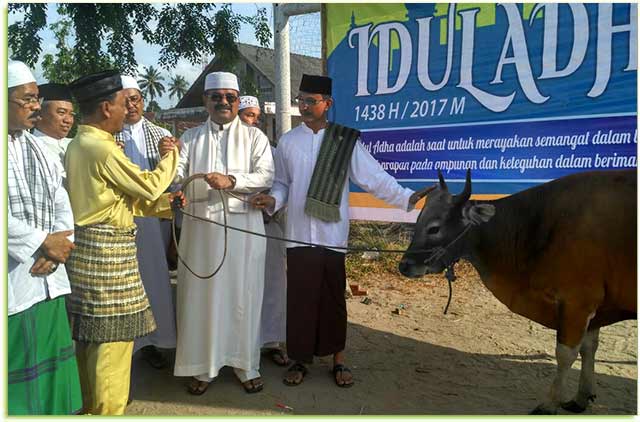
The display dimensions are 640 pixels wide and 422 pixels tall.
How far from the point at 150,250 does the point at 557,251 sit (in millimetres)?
2878

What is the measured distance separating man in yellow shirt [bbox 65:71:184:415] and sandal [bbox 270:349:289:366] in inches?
60.5

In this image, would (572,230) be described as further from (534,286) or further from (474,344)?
(474,344)

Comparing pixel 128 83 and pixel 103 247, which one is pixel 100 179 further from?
pixel 128 83

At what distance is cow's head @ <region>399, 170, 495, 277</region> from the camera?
3551 mm

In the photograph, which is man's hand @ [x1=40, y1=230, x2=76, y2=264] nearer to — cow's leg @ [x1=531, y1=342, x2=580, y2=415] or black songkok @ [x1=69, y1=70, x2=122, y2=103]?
black songkok @ [x1=69, y1=70, x2=122, y2=103]

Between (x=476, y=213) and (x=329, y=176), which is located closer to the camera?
(x=476, y=213)

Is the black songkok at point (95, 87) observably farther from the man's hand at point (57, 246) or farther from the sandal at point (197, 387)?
the sandal at point (197, 387)

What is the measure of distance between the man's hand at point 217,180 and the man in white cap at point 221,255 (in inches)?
3.4

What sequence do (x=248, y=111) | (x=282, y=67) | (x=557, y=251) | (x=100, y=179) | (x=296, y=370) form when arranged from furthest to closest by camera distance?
(x=248, y=111) → (x=282, y=67) → (x=296, y=370) → (x=557, y=251) → (x=100, y=179)

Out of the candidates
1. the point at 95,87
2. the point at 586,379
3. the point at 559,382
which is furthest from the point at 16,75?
the point at 586,379

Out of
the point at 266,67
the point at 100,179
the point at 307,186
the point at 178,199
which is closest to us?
the point at 100,179

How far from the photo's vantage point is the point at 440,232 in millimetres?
3566

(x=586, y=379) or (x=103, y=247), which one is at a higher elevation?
(x=103, y=247)

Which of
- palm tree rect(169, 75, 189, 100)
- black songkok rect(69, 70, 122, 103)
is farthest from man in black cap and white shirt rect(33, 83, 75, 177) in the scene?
palm tree rect(169, 75, 189, 100)
